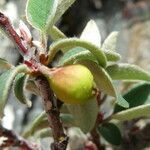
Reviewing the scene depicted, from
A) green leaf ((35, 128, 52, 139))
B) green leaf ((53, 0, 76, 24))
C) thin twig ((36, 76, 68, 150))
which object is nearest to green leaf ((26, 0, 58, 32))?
green leaf ((53, 0, 76, 24))

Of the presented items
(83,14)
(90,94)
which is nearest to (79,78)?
(90,94)

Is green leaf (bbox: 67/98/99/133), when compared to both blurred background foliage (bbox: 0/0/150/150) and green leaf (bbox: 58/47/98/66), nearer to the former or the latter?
green leaf (bbox: 58/47/98/66)

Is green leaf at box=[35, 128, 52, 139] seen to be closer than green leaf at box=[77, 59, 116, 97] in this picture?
No

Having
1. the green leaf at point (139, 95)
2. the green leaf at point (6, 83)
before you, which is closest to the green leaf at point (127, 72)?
the green leaf at point (139, 95)

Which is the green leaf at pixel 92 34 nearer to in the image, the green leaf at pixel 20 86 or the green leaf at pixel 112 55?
the green leaf at pixel 112 55

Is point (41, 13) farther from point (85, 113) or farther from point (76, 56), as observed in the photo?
point (85, 113)
